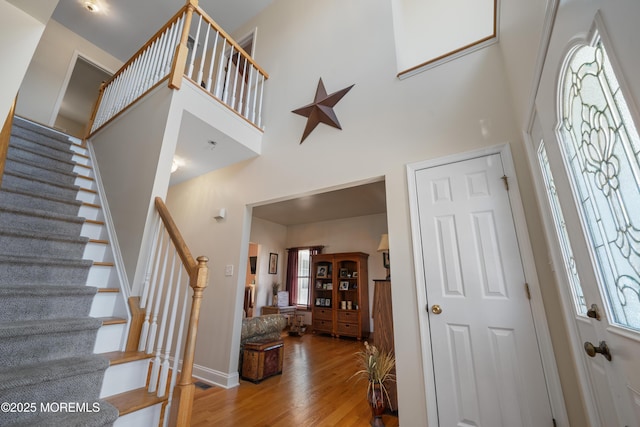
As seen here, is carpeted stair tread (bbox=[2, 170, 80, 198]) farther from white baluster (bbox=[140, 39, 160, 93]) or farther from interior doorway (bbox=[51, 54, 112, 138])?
interior doorway (bbox=[51, 54, 112, 138])

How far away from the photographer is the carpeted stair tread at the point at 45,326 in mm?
1311

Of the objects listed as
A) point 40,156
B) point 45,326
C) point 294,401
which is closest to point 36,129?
point 40,156

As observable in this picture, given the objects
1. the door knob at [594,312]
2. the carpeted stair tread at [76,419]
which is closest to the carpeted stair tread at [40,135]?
the carpeted stair tread at [76,419]

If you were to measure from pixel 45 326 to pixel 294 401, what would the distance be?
2074 millimetres

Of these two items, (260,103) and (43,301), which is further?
(260,103)

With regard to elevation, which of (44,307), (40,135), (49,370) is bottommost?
(49,370)

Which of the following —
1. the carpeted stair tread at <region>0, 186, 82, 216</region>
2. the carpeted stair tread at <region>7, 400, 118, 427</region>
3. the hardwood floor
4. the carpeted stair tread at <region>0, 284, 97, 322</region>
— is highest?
the carpeted stair tread at <region>0, 186, 82, 216</region>

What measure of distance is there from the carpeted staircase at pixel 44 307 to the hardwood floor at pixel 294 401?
44.9 inches

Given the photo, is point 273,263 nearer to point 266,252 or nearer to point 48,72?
point 266,252

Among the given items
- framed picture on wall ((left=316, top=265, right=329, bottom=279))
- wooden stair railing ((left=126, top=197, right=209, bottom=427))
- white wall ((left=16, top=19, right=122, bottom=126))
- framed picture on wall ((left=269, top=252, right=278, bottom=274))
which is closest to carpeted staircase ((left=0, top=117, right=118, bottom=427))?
wooden stair railing ((left=126, top=197, right=209, bottom=427))

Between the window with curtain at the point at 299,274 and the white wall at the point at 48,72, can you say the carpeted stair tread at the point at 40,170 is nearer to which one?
the white wall at the point at 48,72

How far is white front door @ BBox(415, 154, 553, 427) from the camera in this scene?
165cm

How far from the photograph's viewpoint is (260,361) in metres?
3.02

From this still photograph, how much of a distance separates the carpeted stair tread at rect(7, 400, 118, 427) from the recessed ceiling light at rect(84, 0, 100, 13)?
19.6ft
